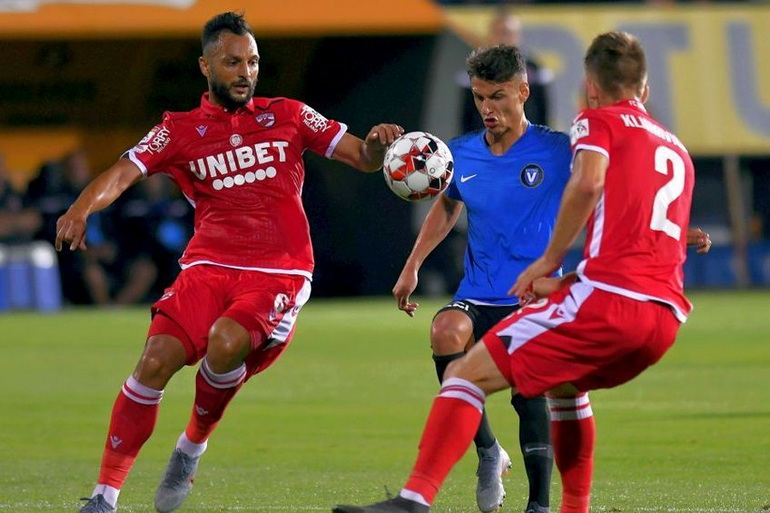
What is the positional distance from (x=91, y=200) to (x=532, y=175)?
2084mm

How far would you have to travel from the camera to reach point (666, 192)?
6.21m

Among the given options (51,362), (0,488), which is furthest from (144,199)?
(0,488)

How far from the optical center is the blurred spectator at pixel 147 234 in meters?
22.6

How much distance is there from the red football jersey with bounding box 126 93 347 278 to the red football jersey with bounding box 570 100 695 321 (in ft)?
6.84

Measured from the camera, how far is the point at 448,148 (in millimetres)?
7906

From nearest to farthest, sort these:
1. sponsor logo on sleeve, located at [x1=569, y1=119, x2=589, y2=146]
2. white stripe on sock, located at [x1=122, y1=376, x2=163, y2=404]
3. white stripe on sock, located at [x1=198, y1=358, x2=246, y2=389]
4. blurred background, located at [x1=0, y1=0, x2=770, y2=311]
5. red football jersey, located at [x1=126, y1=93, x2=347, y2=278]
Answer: sponsor logo on sleeve, located at [x1=569, y1=119, x2=589, y2=146], white stripe on sock, located at [x1=122, y1=376, x2=163, y2=404], white stripe on sock, located at [x1=198, y1=358, x2=246, y2=389], red football jersey, located at [x1=126, y1=93, x2=347, y2=278], blurred background, located at [x1=0, y1=0, x2=770, y2=311]

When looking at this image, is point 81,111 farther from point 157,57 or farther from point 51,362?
point 51,362

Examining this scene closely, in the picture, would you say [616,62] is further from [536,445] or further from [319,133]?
[319,133]

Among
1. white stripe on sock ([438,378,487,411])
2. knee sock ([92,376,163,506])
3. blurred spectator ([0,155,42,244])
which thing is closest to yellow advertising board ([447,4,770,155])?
blurred spectator ([0,155,42,244])

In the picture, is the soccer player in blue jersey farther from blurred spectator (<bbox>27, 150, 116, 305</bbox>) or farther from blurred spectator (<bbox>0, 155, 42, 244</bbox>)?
blurred spectator (<bbox>0, 155, 42, 244</bbox>)

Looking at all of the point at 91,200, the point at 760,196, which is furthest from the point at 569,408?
the point at 760,196

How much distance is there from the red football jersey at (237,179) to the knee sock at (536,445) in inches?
52.6

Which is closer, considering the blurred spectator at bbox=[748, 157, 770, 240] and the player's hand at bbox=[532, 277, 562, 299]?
the player's hand at bbox=[532, 277, 562, 299]

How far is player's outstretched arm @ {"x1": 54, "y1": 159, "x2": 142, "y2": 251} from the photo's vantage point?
23.3 ft
